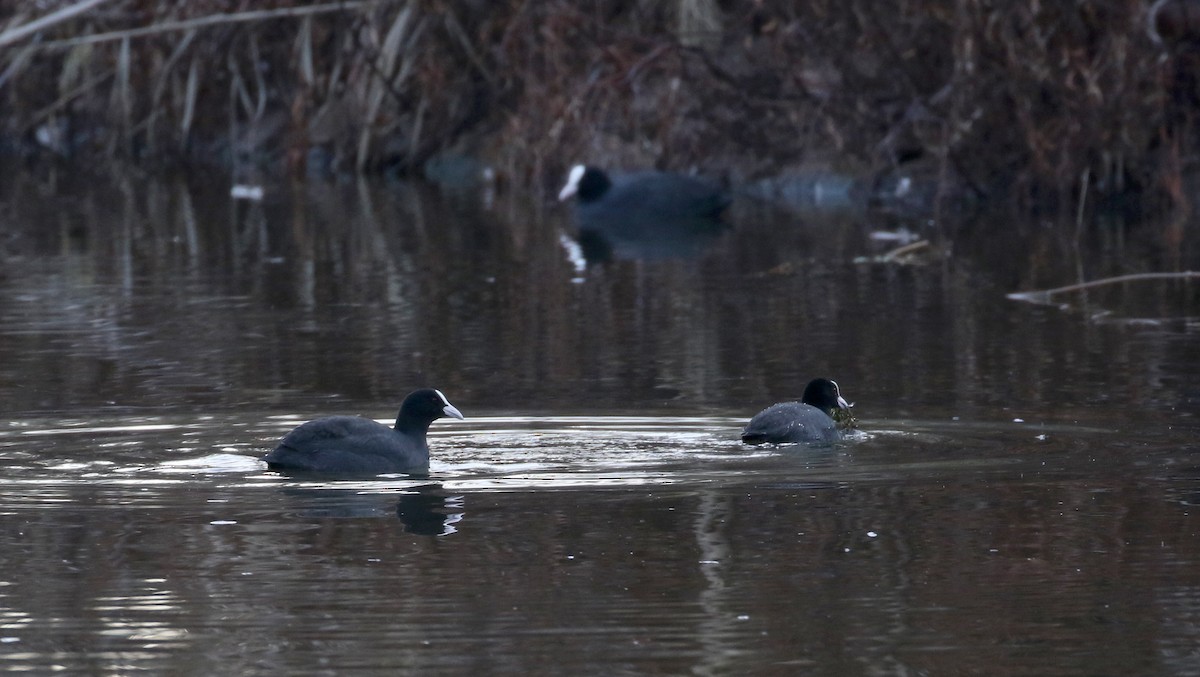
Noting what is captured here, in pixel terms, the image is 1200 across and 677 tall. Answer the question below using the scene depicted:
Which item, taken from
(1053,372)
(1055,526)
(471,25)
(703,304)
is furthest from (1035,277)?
(471,25)

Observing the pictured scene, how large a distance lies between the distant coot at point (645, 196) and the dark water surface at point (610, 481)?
6015 millimetres

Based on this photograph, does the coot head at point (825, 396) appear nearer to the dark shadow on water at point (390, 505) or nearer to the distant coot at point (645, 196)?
the dark shadow on water at point (390, 505)

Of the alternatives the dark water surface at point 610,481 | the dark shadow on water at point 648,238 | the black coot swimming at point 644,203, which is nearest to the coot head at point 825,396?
the dark water surface at point 610,481

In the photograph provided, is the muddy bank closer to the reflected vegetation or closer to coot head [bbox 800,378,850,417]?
the reflected vegetation

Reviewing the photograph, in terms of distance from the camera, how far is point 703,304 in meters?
14.4

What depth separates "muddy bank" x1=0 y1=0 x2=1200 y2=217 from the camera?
22.0 meters

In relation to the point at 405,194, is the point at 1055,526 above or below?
below

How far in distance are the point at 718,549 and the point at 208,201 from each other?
64.4ft

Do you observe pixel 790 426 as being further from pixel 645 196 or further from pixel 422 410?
pixel 645 196

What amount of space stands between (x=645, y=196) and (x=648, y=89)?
349 cm

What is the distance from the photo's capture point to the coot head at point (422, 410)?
8.59 m

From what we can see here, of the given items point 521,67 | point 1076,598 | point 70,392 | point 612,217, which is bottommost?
point 1076,598

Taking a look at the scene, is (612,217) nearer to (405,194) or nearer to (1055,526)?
(405,194)

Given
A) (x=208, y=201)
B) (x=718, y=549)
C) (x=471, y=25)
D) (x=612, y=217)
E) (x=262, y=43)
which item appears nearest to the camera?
(x=718, y=549)
